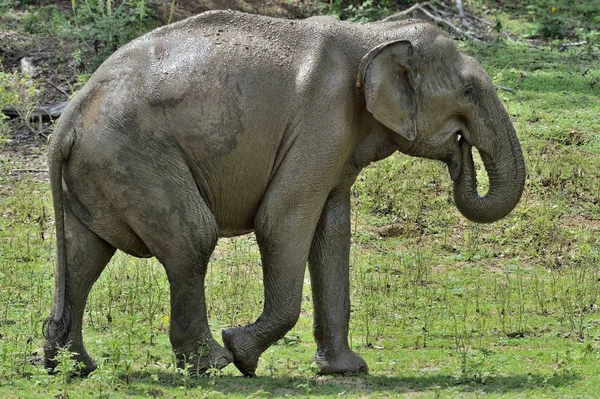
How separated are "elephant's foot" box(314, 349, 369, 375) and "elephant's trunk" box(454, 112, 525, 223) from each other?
4.26ft

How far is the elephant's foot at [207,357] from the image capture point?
9.05m

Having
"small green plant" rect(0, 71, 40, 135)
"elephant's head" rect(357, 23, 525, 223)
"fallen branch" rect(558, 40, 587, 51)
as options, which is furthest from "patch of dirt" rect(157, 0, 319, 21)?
"elephant's head" rect(357, 23, 525, 223)

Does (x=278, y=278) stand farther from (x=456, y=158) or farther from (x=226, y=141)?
(x=456, y=158)

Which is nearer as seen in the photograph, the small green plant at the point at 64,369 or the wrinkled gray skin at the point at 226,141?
the small green plant at the point at 64,369

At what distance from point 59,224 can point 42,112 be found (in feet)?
22.1

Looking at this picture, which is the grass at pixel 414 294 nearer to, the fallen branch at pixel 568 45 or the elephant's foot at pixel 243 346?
the elephant's foot at pixel 243 346

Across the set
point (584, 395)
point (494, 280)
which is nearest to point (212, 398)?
point (584, 395)

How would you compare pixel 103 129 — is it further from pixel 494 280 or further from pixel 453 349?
pixel 494 280

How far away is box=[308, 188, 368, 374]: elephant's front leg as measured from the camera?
9695mm

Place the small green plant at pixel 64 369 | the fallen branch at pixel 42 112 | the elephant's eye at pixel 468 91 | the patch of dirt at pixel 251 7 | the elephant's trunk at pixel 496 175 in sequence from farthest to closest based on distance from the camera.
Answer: the patch of dirt at pixel 251 7 → the fallen branch at pixel 42 112 → the elephant's trunk at pixel 496 175 → the elephant's eye at pixel 468 91 → the small green plant at pixel 64 369

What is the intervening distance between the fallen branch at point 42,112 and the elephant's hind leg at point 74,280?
640 cm

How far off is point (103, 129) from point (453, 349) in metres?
3.22

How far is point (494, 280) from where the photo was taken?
40.0 ft

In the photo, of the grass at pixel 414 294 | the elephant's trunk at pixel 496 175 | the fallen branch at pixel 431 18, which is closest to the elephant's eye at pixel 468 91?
the elephant's trunk at pixel 496 175
